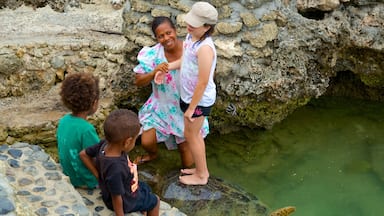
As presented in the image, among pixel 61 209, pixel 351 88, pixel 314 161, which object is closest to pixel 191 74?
pixel 61 209

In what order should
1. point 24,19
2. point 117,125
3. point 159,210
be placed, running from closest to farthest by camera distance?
point 117,125 → point 159,210 → point 24,19

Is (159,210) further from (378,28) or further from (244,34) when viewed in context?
(378,28)

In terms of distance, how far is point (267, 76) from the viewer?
496 centimetres

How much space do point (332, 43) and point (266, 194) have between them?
1414 millimetres

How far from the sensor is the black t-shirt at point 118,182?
10.8 ft

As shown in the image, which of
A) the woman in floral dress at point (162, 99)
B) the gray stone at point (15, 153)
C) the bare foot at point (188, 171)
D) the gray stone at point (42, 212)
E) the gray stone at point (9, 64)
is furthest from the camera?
the gray stone at point (9, 64)

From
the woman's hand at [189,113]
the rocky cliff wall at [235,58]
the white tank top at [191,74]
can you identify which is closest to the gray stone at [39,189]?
the woman's hand at [189,113]

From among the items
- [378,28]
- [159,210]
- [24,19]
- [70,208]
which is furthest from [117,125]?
[24,19]

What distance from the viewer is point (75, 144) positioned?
363cm

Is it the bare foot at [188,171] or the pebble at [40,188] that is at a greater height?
the pebble at [40,188]

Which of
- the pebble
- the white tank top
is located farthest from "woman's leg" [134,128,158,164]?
the pebble

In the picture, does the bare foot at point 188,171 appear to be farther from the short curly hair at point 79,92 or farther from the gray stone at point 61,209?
the gray stone at point 61,209

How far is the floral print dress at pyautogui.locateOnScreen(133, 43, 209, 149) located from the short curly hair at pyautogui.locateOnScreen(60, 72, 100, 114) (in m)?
1.02

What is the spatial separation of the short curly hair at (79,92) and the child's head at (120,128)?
0.27 m
